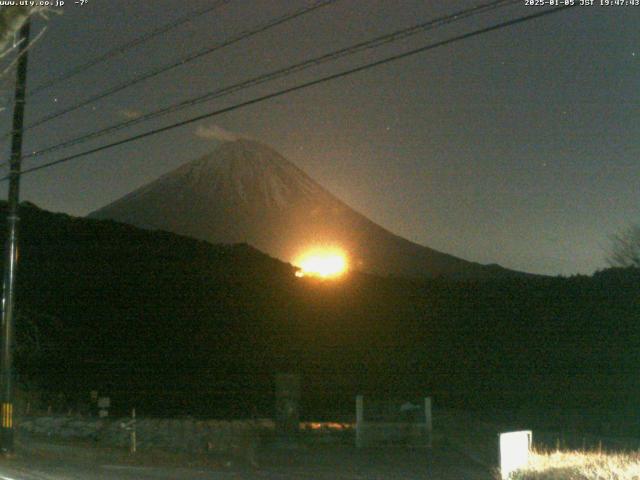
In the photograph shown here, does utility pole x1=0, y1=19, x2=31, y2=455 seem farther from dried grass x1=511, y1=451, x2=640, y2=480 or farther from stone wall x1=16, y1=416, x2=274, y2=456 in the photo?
dried grass x1=511, y1=451, x2=640, y2=480

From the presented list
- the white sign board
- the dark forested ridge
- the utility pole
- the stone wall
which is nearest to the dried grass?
the white sign board

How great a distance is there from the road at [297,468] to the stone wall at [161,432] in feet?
4.29

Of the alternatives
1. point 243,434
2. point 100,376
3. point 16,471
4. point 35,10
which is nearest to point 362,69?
point 35,10

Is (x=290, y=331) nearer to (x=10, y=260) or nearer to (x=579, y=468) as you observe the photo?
(x=10, y=260)

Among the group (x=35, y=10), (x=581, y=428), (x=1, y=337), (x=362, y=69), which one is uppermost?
(x=362, y=69)

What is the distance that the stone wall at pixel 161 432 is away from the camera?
67.9ft

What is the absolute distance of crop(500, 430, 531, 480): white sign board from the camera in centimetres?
1205

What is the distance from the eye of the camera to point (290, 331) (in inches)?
1378

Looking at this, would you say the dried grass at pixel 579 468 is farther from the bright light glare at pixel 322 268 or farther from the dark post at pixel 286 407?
the bright light glare at pixel 322 268

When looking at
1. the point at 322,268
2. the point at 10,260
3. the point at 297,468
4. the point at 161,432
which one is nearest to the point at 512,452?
the point at 297,468

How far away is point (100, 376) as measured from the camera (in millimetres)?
32781

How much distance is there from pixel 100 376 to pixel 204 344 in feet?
14.2

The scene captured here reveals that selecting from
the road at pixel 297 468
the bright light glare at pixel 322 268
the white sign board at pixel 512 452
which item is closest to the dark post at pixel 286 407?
the road at pixel 297 468

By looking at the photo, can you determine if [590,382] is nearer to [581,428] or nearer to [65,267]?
[581,428]
